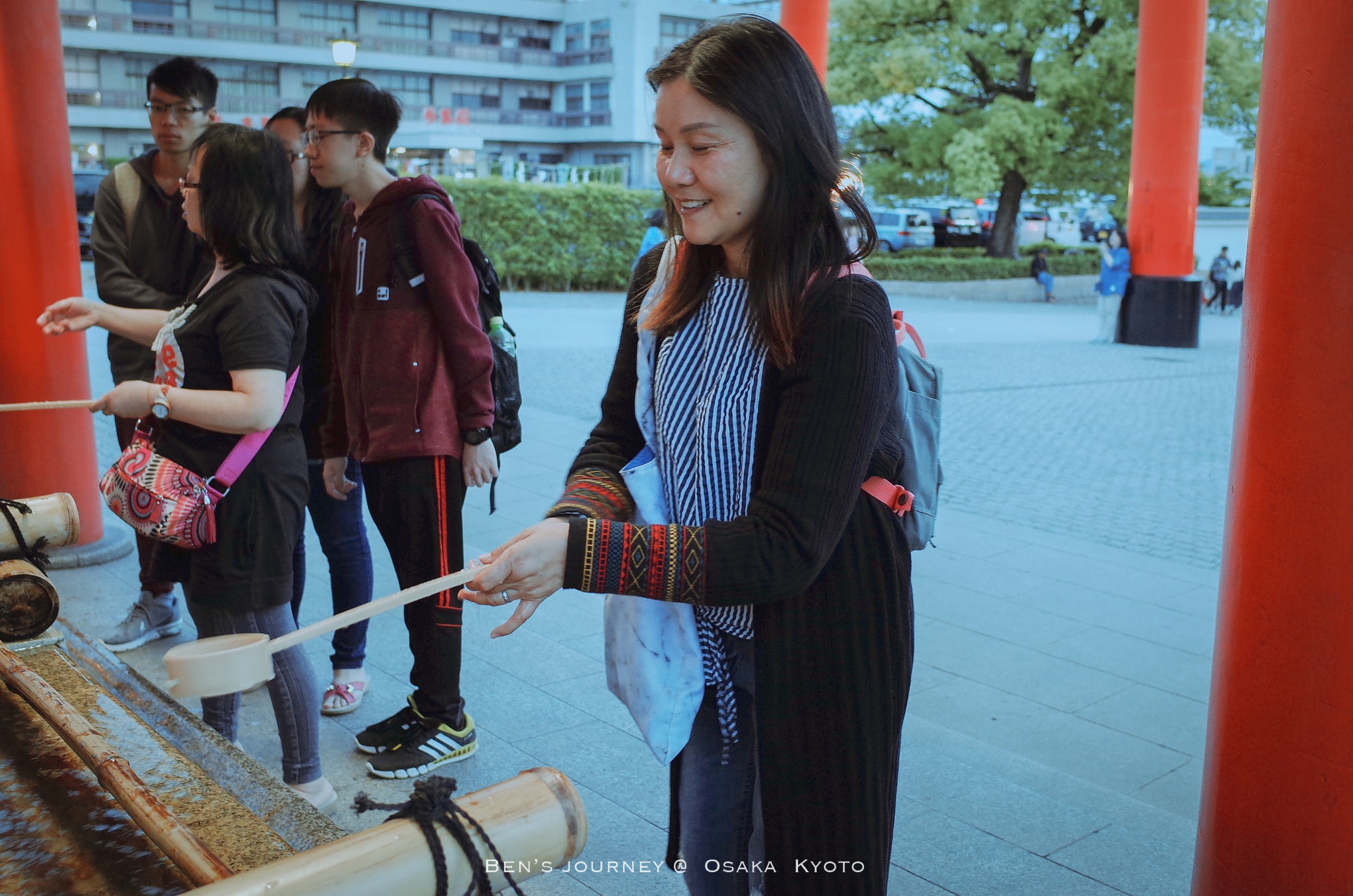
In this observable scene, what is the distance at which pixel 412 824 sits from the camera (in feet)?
3.84

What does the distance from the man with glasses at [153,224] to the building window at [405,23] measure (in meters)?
39.9

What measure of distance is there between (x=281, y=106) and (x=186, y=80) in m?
33.8

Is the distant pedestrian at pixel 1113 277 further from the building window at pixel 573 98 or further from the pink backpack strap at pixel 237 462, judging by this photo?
the building window at pixel 573 98

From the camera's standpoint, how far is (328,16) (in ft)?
129

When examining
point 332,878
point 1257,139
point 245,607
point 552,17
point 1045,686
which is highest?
point 552,17

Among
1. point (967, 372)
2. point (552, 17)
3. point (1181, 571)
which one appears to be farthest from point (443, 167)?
point (1181, 571)

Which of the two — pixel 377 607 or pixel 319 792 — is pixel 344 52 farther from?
pixel 377 607

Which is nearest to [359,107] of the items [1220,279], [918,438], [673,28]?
[918,438]

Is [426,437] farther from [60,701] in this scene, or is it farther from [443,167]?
[443,167]

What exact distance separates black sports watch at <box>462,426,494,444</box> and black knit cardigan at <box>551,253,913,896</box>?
135 cm

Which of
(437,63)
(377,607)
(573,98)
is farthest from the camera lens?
(573,98)

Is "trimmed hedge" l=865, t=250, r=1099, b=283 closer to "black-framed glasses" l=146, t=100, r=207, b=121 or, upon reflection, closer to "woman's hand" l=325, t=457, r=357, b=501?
"black-framed glasses" l=146, t=100, r=207, b=121

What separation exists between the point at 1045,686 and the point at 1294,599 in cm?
204

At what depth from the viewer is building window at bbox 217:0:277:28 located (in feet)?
124
